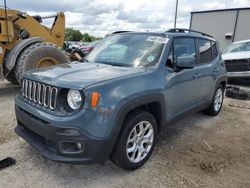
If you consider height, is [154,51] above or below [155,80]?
above

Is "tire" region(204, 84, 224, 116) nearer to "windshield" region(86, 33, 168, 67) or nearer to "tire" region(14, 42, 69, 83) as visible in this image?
"windshield" region(86, 33, 168, 67)

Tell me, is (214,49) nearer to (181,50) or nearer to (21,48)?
(181,50)

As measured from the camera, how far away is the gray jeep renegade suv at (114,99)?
2.75 m

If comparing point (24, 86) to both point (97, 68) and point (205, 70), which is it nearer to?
point (97, 68)

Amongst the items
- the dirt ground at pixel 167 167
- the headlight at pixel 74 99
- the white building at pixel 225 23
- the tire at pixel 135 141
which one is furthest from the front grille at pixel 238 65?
the white building at pixel 225 23

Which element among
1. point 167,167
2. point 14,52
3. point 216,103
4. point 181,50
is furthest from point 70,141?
point 14,52

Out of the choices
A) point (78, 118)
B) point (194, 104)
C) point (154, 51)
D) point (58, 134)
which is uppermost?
point (154, 51)

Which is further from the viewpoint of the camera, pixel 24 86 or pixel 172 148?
pixel 172 148

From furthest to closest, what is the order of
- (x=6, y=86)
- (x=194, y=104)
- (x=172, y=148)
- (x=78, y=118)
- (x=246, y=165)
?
(x=6, y=86) < (x=194, y=104) < (x=172, y=148) < (x=246, y=165) < (x=78, y=118)

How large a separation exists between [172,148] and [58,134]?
78.7 inches

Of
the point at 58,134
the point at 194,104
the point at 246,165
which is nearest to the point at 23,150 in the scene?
the point at 58,134

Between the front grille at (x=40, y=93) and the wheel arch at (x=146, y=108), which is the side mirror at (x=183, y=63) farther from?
the front grille at (x=40, y=93)

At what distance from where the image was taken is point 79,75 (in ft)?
10.2

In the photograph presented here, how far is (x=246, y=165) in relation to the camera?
3.63 meters
